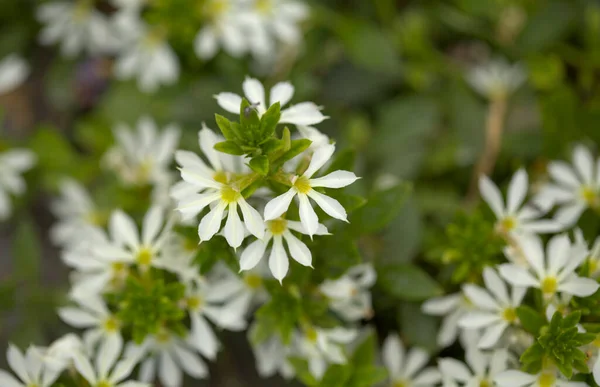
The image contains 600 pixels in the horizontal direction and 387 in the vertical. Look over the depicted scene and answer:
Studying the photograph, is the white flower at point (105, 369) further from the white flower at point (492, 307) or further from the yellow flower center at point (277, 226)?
the white flower at point (492, 307)

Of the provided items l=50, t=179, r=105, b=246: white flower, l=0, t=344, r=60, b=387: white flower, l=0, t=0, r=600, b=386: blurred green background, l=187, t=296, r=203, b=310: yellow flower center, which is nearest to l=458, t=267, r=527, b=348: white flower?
l=0, t=0, r=600, b=386: blurred green background

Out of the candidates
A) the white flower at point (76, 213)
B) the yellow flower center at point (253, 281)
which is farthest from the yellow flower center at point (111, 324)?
the white flower at point (76, 213)

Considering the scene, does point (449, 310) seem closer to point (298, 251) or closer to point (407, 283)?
point (407, 283)

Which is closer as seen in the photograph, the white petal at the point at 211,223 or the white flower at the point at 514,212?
the white petal at the point at 211,223

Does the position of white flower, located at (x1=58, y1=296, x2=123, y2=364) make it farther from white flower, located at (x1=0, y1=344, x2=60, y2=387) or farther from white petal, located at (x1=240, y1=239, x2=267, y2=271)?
white petal, located at (x1=240, y1=239, x2=267, y2=271)

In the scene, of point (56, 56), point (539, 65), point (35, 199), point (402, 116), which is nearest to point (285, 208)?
point (402, 116)

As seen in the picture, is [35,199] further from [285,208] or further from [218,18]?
[285,208]

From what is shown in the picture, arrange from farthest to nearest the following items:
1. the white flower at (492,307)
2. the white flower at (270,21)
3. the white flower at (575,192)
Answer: the white flower at (270,21) → the white flower at (575,192) → the white flower at (492,307)
